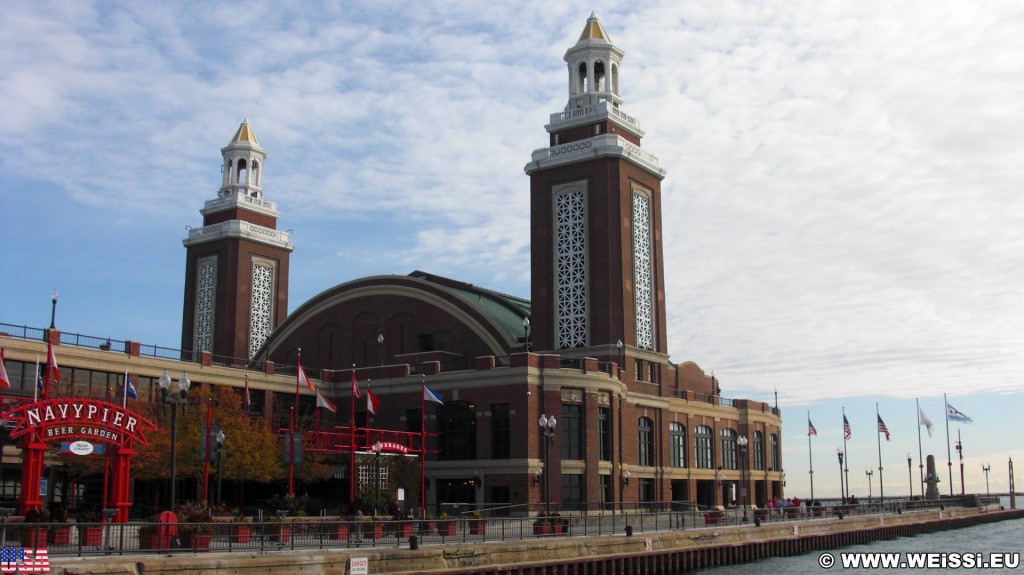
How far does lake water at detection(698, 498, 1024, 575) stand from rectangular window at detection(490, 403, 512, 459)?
62.5 ft

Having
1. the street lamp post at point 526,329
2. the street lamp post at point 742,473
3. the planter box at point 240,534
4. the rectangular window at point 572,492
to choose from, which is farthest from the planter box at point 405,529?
the street lamp post at point 742,473

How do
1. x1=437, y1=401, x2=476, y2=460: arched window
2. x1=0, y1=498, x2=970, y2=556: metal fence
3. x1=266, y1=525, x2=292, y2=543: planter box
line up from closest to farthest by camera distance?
x1=0, y1=498, x2=970, y2=556: metal fence → x1=266, y1=525, x2=292, y2=543: planter box → x1=437, y1=401, x2=476, y2=460: arched window

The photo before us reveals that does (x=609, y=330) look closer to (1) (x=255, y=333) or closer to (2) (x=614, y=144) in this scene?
(2) (x=614, y=144)

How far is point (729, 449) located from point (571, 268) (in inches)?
1044

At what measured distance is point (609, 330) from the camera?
80.0m

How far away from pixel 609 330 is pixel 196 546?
49.0m

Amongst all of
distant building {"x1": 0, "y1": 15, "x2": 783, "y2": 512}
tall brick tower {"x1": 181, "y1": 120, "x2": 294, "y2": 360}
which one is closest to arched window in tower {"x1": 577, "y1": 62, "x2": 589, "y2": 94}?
distant building {"x1": 0, "y1": 15, "x2": 783, "y2": 512}

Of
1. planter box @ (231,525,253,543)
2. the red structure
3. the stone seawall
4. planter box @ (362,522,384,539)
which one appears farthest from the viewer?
planter box @ (362,522,384,539)

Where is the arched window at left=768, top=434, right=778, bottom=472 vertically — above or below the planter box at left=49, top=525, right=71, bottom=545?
above

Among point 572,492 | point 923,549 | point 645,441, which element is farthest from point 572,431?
point 923,549

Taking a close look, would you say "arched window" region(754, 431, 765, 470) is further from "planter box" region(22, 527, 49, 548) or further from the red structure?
"planter box" region(22, 527, 49, 548)

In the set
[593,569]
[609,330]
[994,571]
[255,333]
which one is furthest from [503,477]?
[255,333]

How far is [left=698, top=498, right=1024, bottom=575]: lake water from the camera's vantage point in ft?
176

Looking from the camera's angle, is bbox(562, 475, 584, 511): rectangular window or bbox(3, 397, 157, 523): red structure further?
bbox(562, 475, 584, 511): rectangular window
